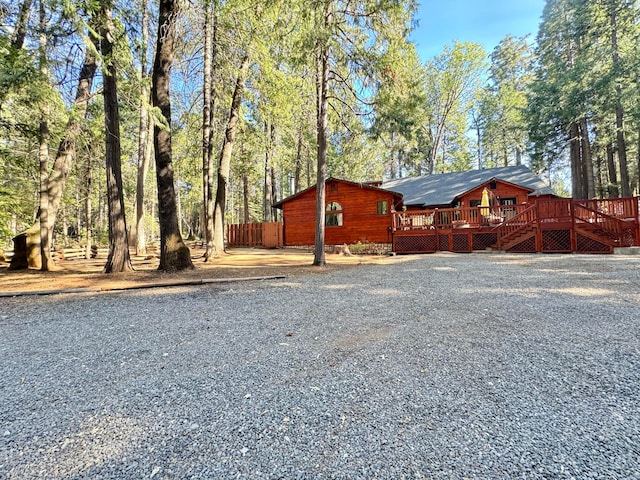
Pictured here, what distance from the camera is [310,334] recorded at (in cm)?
334

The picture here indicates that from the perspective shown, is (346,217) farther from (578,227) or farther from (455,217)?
(578,227)

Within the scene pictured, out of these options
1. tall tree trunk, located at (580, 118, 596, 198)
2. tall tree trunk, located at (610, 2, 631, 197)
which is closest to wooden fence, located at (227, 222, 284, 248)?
tall tree trunk, located at (580, 118, 596, 198)

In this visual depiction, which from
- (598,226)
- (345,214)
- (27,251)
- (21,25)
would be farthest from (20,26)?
(598,226)

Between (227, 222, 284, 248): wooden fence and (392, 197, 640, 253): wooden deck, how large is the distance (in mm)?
8928

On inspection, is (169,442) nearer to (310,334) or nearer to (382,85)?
(310,334)

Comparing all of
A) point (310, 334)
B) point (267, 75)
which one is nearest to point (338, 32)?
point (267, 75)

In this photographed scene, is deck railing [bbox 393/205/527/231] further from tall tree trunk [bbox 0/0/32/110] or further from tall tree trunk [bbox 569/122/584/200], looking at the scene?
tall tree trunk [bbox 569/122/584/200]

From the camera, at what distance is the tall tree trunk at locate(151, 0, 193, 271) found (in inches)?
319

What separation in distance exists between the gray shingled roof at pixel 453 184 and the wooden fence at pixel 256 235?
8.68 meters

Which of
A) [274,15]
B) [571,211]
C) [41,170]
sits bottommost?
[571,211]

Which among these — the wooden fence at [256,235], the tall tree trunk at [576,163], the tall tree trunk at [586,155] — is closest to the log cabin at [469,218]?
the wooden fence at [256,235]

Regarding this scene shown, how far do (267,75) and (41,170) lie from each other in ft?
24.4

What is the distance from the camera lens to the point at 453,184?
2114cm

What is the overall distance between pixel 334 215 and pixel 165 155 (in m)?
11.0
